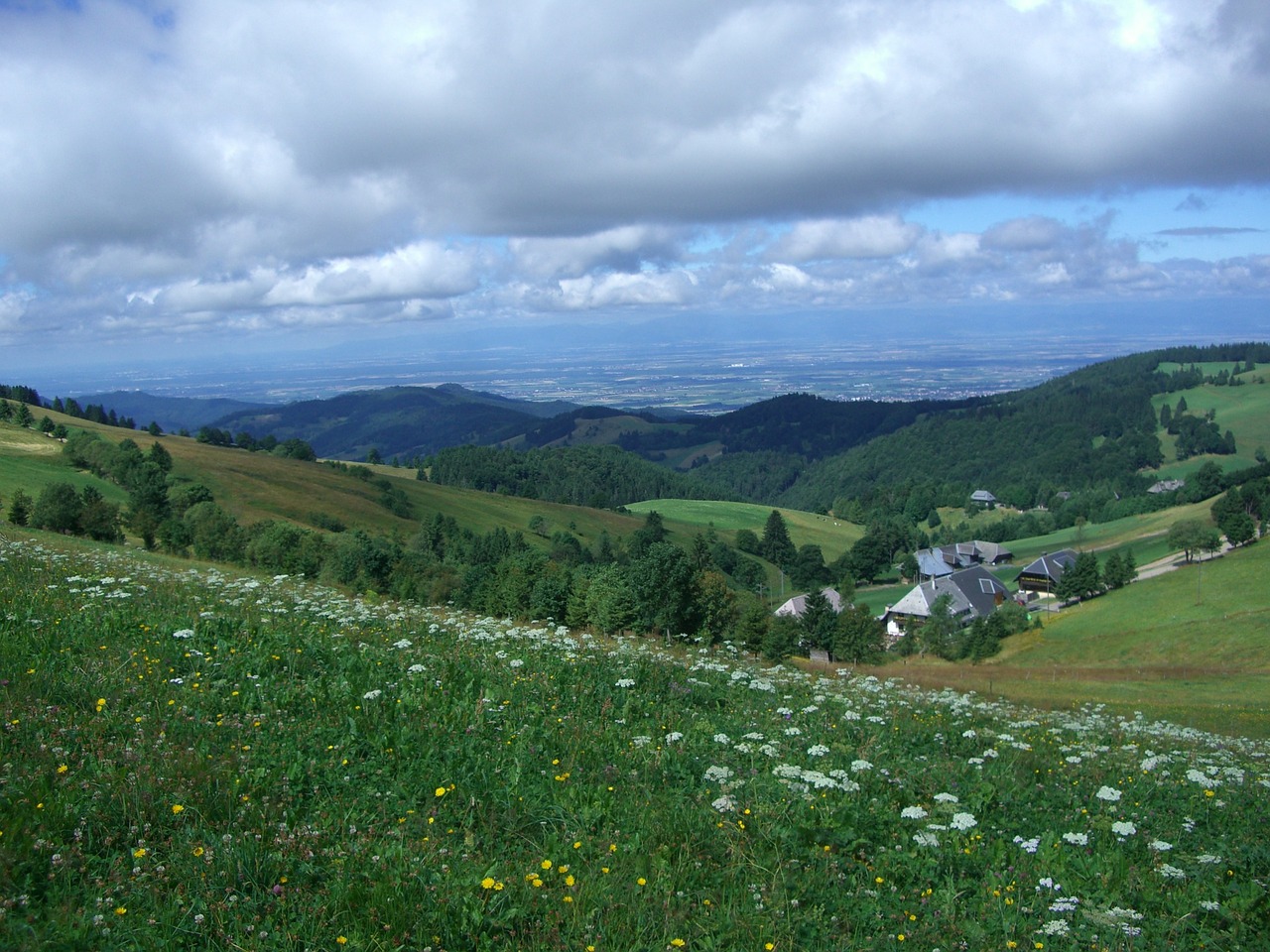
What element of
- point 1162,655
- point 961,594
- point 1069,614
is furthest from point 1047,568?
point 1162,655

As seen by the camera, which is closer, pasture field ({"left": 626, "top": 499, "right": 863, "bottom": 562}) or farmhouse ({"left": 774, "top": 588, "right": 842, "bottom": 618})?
farmhouse ({"left": 774, "top": 588, "right": 842, "bottom": 618})

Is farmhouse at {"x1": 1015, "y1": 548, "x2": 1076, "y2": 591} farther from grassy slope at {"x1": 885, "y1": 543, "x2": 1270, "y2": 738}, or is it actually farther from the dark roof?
grassy slope at {"x1": 885, "y1": 543, "x2": 1270, "y2": 738}

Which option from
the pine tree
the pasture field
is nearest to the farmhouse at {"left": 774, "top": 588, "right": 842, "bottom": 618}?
the pine tree

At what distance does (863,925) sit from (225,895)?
3.82 metres

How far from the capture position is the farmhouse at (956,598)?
92.5 meters

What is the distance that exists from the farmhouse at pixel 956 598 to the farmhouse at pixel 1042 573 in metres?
3.96

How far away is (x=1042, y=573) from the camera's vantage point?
109 metres

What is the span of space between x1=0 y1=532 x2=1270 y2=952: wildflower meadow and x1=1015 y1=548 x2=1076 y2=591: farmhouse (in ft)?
358

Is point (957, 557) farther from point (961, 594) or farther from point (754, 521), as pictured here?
point (961, 594)

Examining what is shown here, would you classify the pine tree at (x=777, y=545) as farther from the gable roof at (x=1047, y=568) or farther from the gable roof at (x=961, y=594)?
the gable roof at (x=1047, y=568)

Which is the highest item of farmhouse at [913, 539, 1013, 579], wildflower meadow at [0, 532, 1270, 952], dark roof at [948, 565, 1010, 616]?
wildflower meadow at [0, 532, 1270, 952]

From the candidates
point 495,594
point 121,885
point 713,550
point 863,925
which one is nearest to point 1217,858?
point 863,925

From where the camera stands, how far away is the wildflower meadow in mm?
4664

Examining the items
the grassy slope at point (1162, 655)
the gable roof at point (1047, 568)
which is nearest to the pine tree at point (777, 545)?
the gable roof at point (1047, 568)
